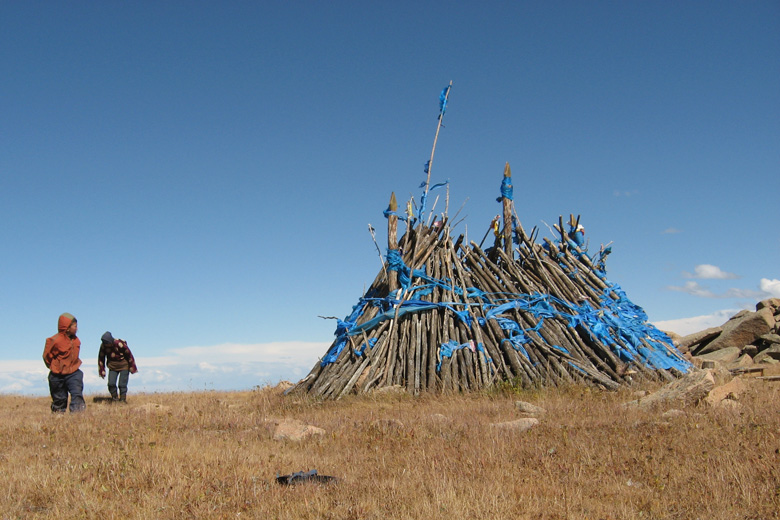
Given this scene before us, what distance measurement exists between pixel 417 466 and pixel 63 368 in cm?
796

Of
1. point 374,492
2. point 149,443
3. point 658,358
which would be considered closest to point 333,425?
point 149,443

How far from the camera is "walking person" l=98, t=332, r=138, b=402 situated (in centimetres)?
1291

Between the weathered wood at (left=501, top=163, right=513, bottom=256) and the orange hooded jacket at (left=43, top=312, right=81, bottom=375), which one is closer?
the orange hooded jacket at (left=43, top=312, right=81, bottom=375)

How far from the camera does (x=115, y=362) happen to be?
1293cm

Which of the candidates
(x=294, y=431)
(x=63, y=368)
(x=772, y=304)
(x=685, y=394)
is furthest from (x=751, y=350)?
(x=63, y=368)

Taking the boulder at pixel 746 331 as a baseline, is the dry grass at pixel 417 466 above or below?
below

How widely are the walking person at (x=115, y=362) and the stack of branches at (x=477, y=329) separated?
4.02m

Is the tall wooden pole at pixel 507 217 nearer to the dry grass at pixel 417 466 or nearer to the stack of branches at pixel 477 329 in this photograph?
the stack of branches at pixel 477 329

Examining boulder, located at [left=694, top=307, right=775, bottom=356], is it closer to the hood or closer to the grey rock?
the grey rock

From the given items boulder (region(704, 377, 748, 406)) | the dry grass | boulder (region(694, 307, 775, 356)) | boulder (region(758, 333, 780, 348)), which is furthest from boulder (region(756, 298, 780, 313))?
the dry grass

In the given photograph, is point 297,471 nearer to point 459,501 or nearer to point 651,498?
point 459,501

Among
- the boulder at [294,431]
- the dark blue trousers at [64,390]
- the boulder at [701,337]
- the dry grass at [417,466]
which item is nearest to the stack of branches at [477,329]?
the dry grass at [417,466]

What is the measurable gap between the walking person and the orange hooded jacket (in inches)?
70.9

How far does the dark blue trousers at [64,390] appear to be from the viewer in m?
11.0
